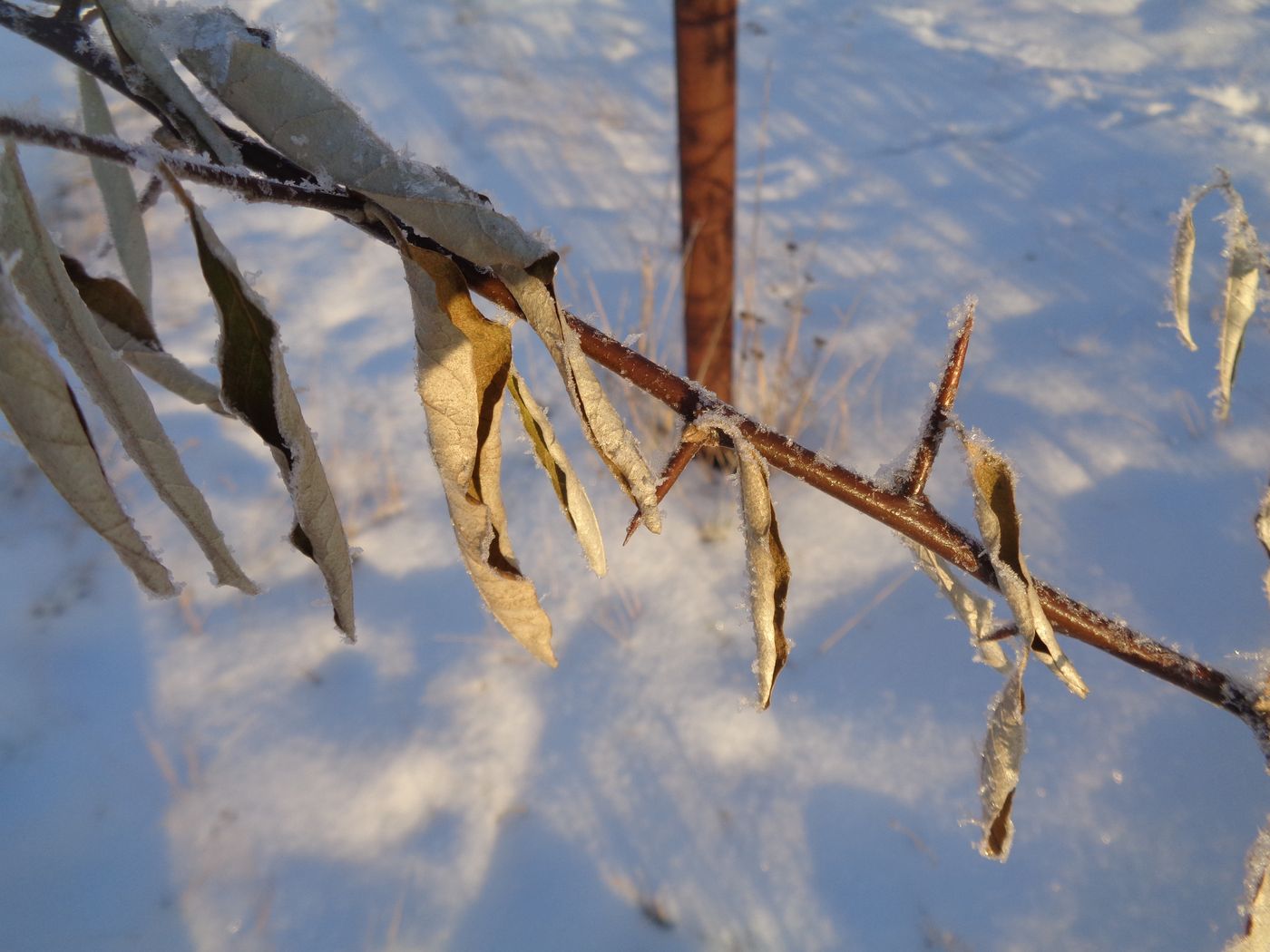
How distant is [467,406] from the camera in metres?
0.34

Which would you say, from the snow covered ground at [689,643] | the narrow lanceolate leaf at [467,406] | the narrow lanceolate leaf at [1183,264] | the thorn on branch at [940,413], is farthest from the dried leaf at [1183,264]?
the snow covered ground at [689,643]

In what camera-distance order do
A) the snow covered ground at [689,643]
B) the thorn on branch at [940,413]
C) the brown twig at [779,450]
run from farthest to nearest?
the snow covered ground at [689,643]
the thorn on branch at [940,413]
the brown twig at [779,450]

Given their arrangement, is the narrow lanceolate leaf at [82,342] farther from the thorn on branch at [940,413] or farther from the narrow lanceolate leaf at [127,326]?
the thorn on branch at [940,413]

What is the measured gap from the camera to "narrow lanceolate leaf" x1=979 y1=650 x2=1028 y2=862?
0.42 m

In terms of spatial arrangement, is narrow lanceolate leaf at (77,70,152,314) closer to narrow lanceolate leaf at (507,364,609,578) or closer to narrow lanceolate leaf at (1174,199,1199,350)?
narrow lanceolate leaf at (507,364,609,578)

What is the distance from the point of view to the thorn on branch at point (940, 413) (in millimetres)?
384

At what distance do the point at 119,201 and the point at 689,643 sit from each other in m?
1.03

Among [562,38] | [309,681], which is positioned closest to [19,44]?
[562,38]

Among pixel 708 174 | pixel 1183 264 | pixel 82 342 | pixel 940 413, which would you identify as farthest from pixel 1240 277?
pixel 708 174

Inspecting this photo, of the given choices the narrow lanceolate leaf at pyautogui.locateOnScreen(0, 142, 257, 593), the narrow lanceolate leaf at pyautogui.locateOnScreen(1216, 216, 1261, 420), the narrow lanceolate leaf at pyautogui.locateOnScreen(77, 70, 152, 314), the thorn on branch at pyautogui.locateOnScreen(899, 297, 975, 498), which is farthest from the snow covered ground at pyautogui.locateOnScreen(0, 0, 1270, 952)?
the narrow lanceolate leaf at pyautogui.locateOnScreen(1216, 216, 1261, 420)

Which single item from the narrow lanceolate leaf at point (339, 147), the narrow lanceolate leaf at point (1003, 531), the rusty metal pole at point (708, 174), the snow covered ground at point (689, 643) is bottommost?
the snow covered ground at point (689, 643)

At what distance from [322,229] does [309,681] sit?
4.33 ft

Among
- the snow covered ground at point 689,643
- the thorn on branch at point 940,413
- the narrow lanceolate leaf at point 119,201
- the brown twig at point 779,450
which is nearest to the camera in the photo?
the brown twig at point 779,450

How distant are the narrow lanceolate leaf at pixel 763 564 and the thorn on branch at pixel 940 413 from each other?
82 mm
